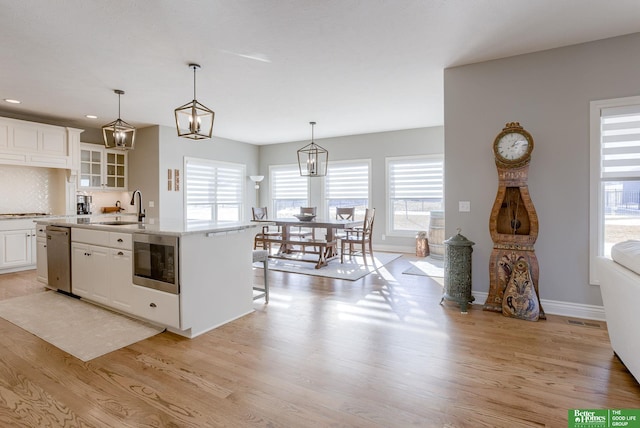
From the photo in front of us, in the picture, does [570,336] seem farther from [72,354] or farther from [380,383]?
[72,354]

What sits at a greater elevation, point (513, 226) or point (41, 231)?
point (513, 226)

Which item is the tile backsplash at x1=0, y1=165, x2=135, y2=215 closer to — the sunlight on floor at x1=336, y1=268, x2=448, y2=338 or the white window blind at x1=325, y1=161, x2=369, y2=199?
the white window blind at x1=325, y1=161, x2=369, y2=199

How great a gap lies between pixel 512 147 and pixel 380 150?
4.31 metres

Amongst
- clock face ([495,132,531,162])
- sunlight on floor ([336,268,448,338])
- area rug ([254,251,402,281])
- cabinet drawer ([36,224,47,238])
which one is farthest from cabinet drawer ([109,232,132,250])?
clock face ([495,132,531,162])

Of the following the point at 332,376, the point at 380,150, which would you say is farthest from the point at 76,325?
the point at 380,150

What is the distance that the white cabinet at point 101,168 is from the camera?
6.29 meters

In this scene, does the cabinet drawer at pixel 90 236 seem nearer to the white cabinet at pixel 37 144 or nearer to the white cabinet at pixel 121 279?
the white cabinet at pixel 121 279

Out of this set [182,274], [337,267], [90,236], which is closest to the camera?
[182,274]

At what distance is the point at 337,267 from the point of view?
552 centimetres

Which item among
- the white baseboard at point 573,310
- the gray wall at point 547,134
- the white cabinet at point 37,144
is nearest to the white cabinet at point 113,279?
the white cabinet at point 37,144

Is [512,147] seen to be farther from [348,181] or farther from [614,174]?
[348,181]

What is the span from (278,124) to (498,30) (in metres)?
4.34

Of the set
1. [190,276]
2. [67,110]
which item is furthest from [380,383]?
[67,110]

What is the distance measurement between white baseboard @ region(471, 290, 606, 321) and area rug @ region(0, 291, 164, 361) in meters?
3.69
